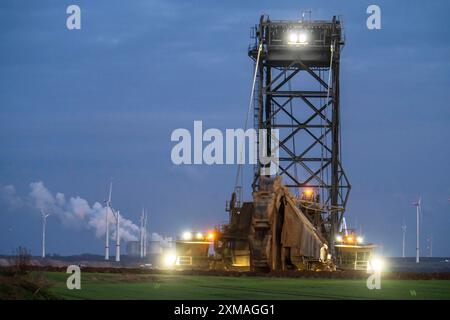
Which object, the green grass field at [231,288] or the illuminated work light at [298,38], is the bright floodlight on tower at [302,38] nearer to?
the illuminated work light at [298,38]

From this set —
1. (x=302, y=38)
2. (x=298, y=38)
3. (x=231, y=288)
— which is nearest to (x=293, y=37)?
(x=298, y=38)

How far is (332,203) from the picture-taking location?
95.2 meters

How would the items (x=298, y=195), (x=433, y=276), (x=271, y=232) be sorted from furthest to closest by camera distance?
(x=298, y=195) < (x=271, y=232) < (x=433, y=276)

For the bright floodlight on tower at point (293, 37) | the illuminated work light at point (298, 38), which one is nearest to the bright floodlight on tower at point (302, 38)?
the illuminated work light at point (298, 38)

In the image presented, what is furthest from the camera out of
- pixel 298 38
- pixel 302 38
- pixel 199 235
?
pixel 302 38

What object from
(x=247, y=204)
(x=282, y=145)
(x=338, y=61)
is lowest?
(x=247, y=204)

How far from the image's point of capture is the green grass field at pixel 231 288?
44.9 m

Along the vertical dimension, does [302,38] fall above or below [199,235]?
above

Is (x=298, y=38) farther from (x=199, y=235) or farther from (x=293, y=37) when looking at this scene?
(x=199, y=235)

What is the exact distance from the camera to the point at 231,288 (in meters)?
50.4

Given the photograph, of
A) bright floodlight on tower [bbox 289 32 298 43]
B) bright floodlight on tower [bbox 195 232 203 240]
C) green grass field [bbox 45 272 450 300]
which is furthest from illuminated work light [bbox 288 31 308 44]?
green grass field [bbox 45 272 450 300]
